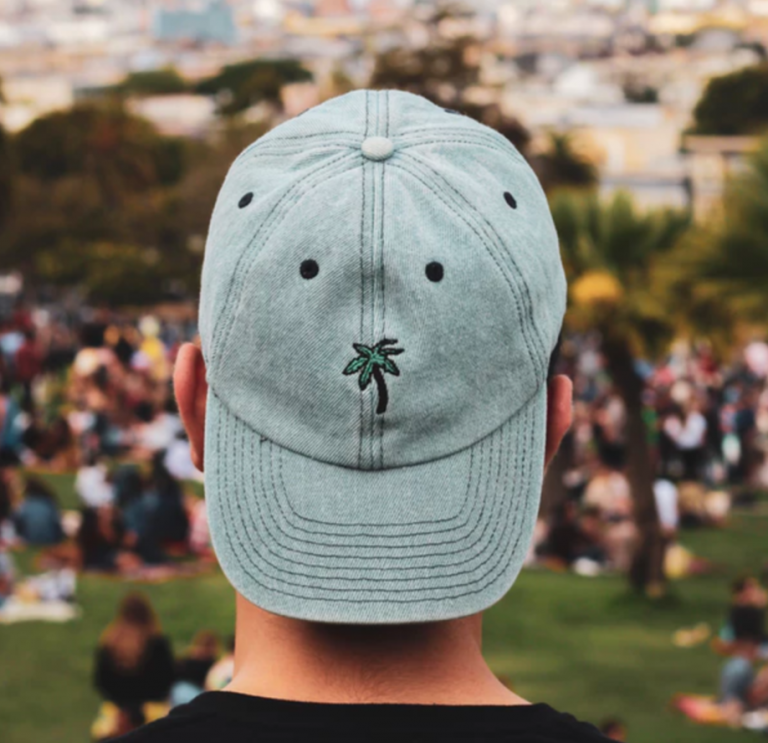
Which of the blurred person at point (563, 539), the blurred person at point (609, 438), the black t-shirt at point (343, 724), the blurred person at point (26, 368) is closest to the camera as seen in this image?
the black t-shirt at point (343, 724)

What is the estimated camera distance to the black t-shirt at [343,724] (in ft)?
4.35

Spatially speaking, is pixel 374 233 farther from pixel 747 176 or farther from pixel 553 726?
pixel 747 176

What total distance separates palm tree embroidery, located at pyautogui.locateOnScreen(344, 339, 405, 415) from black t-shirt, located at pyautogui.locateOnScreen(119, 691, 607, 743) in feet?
1.02

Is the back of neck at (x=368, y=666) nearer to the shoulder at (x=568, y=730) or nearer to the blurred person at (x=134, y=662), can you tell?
the shoulder at (x=568, y=730)

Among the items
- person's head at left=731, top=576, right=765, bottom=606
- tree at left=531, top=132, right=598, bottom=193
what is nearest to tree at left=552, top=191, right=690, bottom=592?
person's head at left=731, top=576, right=765, bottom=606

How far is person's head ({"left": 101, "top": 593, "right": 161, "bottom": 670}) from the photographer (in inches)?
309

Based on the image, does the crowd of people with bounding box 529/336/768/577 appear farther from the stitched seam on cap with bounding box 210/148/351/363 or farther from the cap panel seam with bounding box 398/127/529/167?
the stitched seam on cap with bounding box 210/148/351/363

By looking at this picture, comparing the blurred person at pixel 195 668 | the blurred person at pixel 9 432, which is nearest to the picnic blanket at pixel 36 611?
the blurred person at pixel 195 668

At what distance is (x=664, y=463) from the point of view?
1911 cm

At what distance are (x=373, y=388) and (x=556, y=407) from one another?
25cm

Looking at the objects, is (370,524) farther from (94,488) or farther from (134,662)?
(94,488)

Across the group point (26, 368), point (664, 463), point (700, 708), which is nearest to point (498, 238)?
point (700, 708)

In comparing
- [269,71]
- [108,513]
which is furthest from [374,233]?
[269,71]

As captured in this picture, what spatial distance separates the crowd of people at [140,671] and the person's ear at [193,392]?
626cm
